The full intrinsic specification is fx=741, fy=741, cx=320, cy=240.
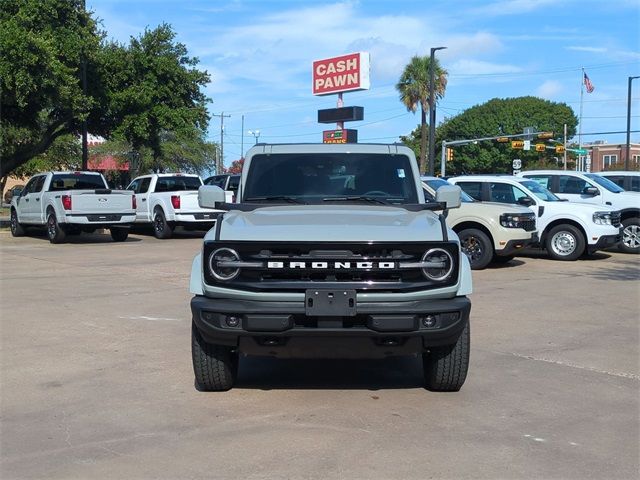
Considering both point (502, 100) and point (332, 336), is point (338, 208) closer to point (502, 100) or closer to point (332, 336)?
point (332, 336)

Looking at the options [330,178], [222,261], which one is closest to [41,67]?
[330,178]

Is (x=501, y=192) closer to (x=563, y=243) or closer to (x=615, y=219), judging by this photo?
(x=563, y=243)

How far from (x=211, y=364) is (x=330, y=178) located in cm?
204

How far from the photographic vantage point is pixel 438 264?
203 inches

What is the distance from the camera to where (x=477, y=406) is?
18.3 ft

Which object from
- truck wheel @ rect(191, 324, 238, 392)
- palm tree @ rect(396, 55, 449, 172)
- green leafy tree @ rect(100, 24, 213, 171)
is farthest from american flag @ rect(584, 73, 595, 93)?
truck wheel @ rect(191, 324, 238, 392)

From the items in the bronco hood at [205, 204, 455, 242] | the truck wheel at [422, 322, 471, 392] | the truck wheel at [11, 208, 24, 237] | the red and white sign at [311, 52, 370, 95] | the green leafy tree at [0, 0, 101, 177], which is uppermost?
the red and white sign at [311, 52, 370, 95]

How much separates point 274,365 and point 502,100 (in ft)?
262

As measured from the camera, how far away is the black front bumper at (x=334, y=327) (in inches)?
196

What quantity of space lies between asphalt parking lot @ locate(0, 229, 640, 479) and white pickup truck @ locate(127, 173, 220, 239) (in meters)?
11.2

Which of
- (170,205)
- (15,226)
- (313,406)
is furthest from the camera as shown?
(15,226)

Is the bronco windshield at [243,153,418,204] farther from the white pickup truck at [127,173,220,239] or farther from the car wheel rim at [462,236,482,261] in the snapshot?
the white pickup truck at [127,173,220,239]

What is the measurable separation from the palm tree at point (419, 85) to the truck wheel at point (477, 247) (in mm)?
42080

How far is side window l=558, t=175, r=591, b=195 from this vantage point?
17964mm
